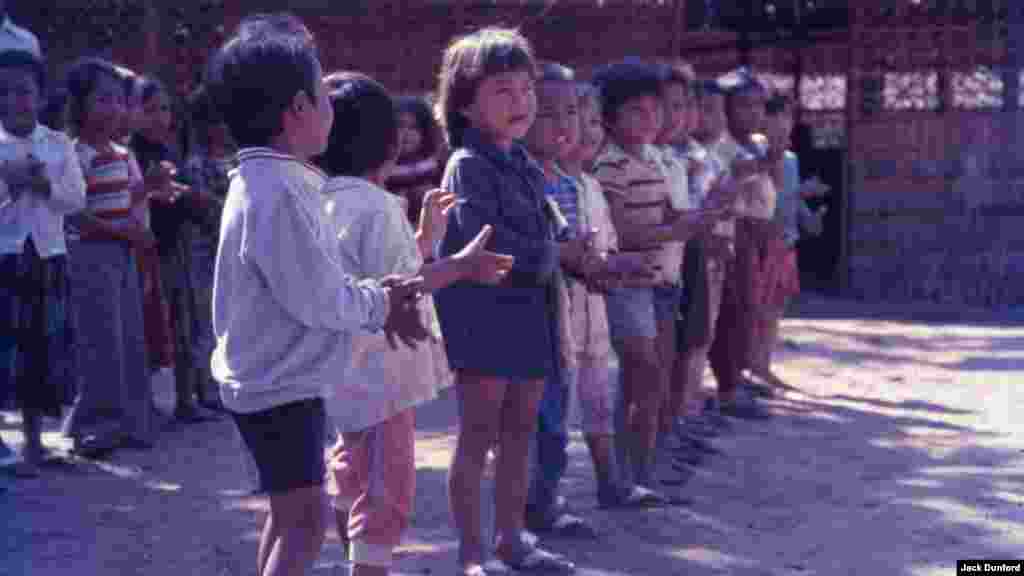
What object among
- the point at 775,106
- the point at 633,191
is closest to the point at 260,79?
the point at 633,191

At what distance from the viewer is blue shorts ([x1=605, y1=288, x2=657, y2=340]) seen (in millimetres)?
5852

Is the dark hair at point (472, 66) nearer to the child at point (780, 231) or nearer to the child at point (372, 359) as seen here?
the child at point (372, 359)

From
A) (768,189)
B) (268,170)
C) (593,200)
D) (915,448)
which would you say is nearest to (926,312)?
(768,189)

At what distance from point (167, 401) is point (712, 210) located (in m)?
3.90

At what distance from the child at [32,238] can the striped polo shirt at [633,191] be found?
2.03 meters

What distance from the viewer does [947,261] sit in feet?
43.0

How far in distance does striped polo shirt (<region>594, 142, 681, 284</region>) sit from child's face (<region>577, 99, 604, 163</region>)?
0.38 ft

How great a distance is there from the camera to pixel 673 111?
6930mm

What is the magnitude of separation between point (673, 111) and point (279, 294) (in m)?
3.74

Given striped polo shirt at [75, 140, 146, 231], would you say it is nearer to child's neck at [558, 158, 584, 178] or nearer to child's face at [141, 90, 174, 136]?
child's face at [141, 90, 174, 136]

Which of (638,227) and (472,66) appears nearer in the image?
(472,66)

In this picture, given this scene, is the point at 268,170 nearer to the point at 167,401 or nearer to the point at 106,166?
the point at 106,166

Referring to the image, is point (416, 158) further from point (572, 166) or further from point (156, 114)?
point (572, 166)

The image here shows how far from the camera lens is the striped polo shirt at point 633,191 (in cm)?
602
